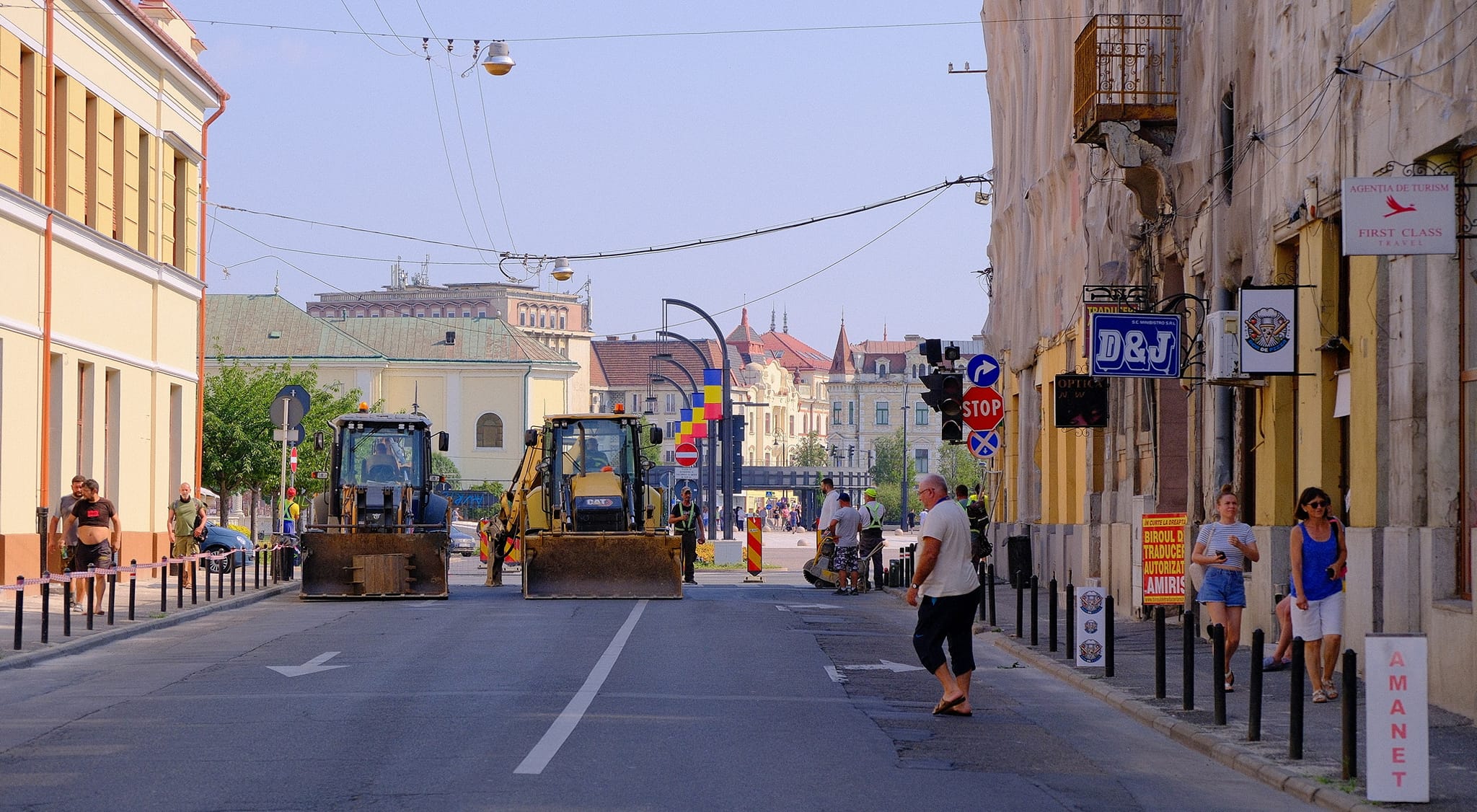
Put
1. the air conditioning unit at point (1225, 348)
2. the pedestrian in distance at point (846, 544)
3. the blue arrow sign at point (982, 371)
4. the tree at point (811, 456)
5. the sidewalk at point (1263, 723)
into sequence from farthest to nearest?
the tree at point (811, 456)
the pedestrian in distance at point (846, 544)
the blue arrow sign at point (982, 371)
the air conditioning unit at point (1225, 348)
the sidewalk at point (1263, 723)

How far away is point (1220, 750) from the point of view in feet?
39.1

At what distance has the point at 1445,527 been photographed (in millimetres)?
14742

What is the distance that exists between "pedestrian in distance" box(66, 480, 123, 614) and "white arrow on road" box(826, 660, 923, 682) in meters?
9.85

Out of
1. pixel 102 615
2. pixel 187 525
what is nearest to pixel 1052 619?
pixel 102 615

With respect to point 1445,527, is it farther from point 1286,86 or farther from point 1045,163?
Result: point 1045,163

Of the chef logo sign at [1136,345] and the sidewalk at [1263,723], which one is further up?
the chef logo sign at [1136,345]

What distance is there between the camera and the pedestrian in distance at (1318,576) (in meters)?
14.3

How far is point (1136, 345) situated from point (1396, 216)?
885 centimetres

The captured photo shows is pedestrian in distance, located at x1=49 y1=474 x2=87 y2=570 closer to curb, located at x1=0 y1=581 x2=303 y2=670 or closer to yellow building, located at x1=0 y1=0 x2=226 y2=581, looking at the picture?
yellow building, located at x1=0 y1=0 x2=226 y2=581

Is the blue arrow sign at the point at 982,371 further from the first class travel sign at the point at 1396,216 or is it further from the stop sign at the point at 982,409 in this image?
the first class travel sign at the point at 1396,216

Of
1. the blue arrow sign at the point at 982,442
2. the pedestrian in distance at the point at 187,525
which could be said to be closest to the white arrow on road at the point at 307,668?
the blue arrow sign at the point at 982,442

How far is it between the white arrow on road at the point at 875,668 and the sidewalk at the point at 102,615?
7.37 metres

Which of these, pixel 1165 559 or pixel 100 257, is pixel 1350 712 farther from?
pixel 100 257

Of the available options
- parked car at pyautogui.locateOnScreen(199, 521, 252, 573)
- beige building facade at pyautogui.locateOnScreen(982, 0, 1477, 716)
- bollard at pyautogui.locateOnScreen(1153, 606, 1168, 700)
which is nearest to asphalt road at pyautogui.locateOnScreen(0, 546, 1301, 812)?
bollard at pyautogui.locateOnScreen(1153, 606, 1168, 700)
